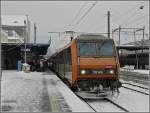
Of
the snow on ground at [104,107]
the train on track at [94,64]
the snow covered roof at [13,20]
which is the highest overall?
the snow covered roof at [13,20]

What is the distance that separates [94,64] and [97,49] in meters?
0.92

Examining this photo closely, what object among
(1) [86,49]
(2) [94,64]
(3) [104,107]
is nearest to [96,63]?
(2) [94,64]

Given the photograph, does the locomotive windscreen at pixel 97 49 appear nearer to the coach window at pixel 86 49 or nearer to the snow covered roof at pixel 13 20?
the coach window at pixel 86 49

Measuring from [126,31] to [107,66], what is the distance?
158ft

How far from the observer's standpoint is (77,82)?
58.7 feet

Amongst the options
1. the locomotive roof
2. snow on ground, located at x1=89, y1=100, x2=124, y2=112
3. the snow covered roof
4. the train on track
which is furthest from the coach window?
the snow covered roof

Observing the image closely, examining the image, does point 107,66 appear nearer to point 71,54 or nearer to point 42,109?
point 71,54

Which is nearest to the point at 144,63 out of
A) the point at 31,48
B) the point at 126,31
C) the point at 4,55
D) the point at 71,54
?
the point at 126,31

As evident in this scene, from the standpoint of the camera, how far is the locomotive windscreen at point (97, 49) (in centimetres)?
1844

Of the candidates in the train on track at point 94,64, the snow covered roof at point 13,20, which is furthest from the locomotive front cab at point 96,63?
the snow covered roof at point 13,20

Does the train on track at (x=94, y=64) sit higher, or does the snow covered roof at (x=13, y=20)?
the snow covered roof at (x=13, y=20)

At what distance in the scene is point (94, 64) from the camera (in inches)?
706

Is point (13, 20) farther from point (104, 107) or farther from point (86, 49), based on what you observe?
point (104, 107)

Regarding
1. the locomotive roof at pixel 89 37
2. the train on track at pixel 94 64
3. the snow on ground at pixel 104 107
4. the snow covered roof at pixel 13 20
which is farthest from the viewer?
the snow covered roof at pixel 13 20
